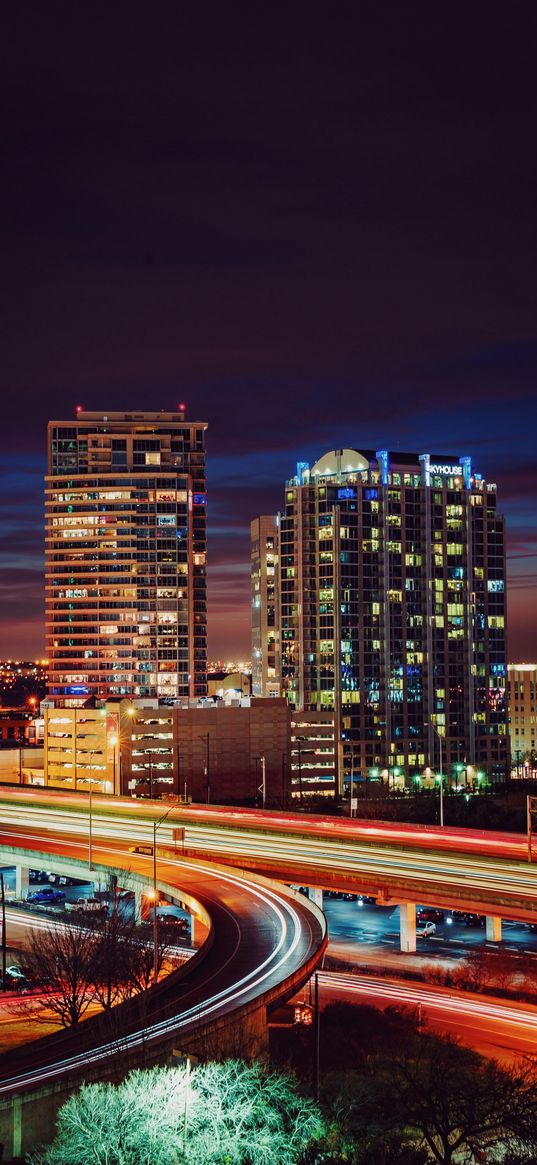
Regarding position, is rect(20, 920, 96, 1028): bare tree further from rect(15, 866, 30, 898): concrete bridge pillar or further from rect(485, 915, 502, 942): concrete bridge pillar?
rect(15, 866, 30, 898): concrete bridge pillar

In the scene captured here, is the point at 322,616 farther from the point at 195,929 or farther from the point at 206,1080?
the point at 206,1080

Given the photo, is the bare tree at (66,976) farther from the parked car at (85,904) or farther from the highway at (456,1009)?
the parked car at (85,904)

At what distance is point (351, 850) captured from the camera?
245 feet

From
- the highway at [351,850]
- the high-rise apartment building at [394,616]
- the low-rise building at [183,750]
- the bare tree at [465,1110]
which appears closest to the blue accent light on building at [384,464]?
the high-rise apartment building at [394,616]

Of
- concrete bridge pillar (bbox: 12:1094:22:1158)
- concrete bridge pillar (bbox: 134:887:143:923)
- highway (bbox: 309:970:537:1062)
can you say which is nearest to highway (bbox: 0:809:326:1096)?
concrete bridge pillar (bbox: 12:1094:22:1158)

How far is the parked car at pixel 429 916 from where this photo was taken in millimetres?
93438

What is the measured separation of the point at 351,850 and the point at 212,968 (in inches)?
971

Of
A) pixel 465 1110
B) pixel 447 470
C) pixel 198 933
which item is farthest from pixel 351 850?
pixel 447 470

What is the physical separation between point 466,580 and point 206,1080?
165m

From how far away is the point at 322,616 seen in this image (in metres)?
191

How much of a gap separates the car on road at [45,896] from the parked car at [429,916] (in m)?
29.1

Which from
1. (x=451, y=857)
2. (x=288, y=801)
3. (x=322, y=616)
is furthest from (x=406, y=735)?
(x=451, y=857)

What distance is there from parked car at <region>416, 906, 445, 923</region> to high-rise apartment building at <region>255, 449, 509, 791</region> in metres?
85.5

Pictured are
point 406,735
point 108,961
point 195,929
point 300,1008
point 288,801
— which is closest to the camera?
point 300,1008
